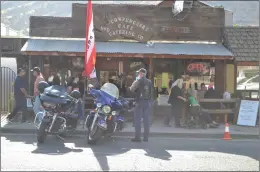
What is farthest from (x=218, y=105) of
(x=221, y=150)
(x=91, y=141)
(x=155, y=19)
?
(x=91, y=141)

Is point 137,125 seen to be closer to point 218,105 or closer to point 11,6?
point 218,105

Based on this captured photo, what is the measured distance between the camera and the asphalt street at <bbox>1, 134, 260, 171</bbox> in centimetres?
720

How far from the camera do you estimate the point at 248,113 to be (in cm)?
1280

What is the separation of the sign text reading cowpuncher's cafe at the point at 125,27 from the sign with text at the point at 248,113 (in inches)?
170

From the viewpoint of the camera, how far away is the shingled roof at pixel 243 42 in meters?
13.8

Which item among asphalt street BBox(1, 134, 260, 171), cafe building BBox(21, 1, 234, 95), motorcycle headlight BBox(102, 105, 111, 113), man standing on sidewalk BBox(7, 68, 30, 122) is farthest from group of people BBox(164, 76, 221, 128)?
man standing on sidewalk BBox(7, 68, 30, 122)

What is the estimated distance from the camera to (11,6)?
3173cm

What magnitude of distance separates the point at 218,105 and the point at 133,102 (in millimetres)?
4520

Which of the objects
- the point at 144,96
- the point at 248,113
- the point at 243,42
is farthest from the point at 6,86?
the point at 243,42

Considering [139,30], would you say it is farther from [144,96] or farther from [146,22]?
[144,96]

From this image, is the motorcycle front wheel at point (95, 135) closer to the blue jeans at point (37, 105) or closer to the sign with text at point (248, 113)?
the blue jeans at point (37, 105)

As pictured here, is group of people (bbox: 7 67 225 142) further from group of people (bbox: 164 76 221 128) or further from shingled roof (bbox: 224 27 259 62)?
shingled roof (bbox: 224 27 259 62)

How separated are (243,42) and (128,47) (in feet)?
13.8

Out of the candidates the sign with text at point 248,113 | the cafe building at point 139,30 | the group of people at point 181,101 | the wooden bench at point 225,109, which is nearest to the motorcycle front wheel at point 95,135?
the group of people at point 181,101
